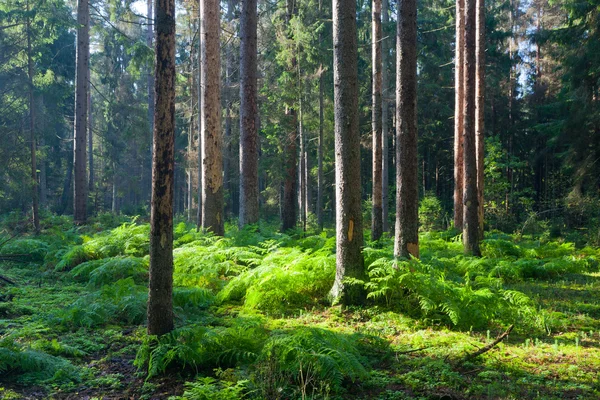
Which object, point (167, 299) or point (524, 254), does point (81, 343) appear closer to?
point (167, 299)

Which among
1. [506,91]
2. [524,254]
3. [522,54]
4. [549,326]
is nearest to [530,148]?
[506,91]

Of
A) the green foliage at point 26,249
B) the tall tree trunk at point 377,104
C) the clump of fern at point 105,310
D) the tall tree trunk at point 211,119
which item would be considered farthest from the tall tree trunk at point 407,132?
the green foliage at point 26,249

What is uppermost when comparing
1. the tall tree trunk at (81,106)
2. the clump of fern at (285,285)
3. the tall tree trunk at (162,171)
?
the tall tree trunk at (81,106)

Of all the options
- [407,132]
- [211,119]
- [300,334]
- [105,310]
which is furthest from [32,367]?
[211,119]

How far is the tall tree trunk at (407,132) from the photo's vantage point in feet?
27.3

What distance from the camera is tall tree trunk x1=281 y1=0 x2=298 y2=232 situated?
66.2 ft

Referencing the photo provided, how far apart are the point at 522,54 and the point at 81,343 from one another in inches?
1576

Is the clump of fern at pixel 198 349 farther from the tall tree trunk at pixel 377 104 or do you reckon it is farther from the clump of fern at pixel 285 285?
the tall tree trunk at pixel 377 104

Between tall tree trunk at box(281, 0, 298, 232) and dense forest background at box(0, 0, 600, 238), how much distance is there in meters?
0.39

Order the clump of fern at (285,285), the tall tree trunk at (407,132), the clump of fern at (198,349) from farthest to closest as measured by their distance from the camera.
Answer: the tall tree trunk at (407,132) → the clump of fern at (285,285) → the clump of fern at (198,349)

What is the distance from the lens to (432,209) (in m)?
26.8

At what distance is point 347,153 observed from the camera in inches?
299

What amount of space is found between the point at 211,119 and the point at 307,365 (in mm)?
10316

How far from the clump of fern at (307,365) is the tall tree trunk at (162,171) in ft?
5.01
